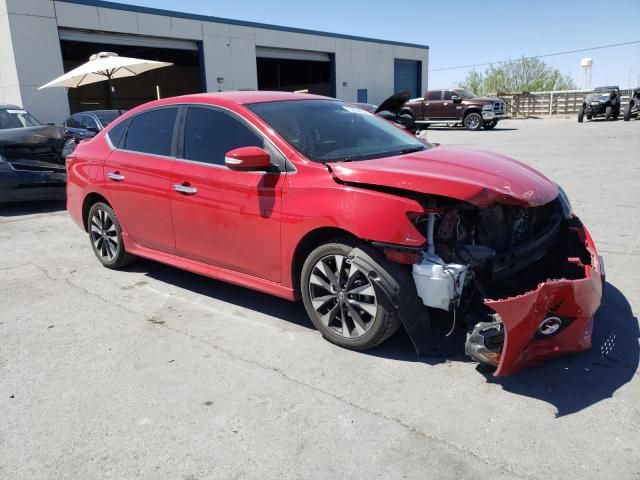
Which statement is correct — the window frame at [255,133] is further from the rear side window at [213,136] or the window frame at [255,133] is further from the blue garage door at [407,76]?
the blue garage door at [407,76]

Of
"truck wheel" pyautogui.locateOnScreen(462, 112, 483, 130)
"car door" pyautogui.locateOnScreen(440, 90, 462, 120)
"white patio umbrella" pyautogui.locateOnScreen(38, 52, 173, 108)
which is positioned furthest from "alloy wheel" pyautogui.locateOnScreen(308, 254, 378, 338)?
"car door" pyautogui.locateOnScreen(440, 90, 462, 120)

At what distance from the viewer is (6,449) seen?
8.44 ft

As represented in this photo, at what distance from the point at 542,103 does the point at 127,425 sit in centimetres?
3916

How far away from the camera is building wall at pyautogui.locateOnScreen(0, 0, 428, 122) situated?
17297 millimetres

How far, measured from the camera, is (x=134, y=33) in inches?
803

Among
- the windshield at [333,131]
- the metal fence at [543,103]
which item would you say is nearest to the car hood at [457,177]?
the windshield at [333,131]

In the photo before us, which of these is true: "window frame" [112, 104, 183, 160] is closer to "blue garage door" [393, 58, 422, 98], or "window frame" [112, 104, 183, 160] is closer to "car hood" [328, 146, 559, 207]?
"car hood" [328, 146, 559, 207]

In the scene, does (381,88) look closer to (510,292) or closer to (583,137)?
(583,137)

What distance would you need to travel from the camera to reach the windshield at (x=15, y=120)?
9.16m

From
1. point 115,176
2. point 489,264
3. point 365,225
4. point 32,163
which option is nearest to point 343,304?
point 365,225

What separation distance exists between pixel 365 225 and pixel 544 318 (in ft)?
3.66

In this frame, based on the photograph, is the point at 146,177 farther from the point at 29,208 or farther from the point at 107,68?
the point at 107,68

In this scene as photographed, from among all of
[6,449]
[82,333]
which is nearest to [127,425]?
[6,449]

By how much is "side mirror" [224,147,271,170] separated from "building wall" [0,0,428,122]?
1741 centimetres
